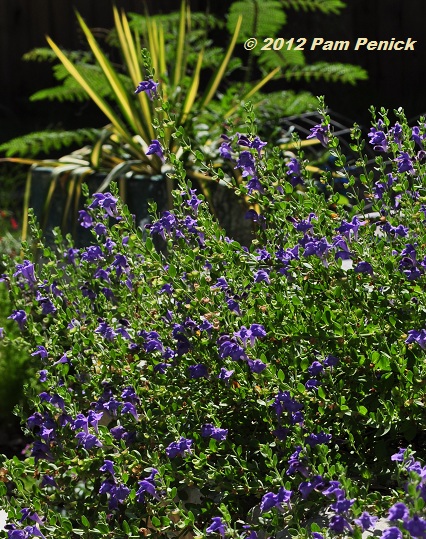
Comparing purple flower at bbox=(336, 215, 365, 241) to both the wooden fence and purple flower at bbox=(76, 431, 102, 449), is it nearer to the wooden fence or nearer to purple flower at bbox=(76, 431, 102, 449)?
purple flower at bbox=(76, 431, 102, 449)

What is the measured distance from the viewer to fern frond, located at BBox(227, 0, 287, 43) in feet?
17.8

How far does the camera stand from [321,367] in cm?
175

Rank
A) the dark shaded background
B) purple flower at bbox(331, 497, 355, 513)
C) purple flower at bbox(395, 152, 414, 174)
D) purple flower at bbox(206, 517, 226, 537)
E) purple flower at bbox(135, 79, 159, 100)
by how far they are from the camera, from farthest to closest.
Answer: the dark shaded background → purple flower at bbox(135, 79, 159, 100) → purple flower at bbox(395, 152, 414, 174) → purple flower at bbox(206, 517, 226, 537) → purple flower at bbox(331, 497, 355, 513)

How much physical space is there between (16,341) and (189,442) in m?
0.68

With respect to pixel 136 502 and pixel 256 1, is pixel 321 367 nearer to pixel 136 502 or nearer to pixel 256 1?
pixel 136 502

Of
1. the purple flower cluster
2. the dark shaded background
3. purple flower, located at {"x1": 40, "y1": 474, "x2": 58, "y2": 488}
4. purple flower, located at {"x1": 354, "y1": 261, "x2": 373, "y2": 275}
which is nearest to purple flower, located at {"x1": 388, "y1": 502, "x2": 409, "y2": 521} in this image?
the purple flower cluster

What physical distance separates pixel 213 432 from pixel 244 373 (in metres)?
0.13

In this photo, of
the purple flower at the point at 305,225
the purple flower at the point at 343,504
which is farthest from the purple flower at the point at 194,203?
the purple flower at the point at 343,504

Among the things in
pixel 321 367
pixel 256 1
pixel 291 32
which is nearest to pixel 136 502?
pixel 321 367

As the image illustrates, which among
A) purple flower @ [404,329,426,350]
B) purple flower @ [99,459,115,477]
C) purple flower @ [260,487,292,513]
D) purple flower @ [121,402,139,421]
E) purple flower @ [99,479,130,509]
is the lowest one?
purple flower @ [99,479,130,509]

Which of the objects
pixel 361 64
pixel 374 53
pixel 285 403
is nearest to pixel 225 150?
pixel 285 403

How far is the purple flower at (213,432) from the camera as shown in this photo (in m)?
1.73

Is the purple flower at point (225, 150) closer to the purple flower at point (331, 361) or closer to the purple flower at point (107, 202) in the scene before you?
the purple flower at point (107, 202)

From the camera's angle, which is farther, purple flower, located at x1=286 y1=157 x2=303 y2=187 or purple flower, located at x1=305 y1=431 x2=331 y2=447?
purple flower, located at x1=286 y1=157 x2=303 y2=187
